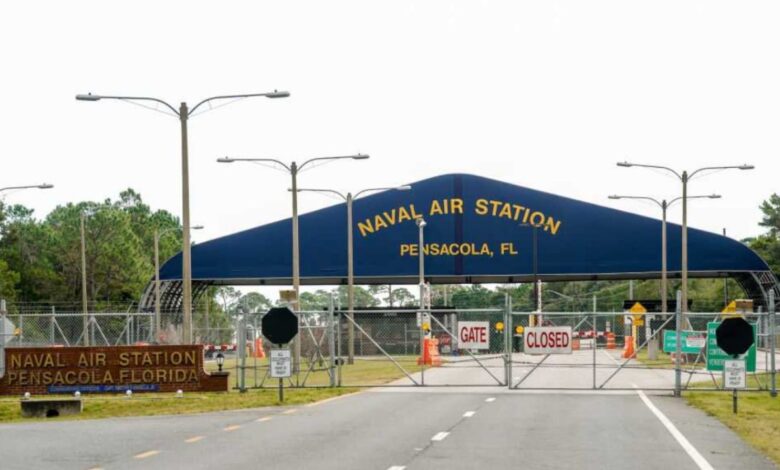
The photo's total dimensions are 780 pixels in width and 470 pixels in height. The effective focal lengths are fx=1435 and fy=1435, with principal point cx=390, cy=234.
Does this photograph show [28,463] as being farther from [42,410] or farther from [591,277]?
[591,277]

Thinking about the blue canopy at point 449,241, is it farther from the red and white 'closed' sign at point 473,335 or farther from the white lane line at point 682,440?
the white lane line at point 682,440

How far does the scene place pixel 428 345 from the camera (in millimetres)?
56344

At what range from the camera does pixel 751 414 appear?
28.0 m

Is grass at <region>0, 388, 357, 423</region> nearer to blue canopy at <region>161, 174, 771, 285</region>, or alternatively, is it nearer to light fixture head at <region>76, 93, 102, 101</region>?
light fixture head at <region>76, 93, 102, 101</region>

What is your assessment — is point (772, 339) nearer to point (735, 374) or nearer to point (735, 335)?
point (735, 374)

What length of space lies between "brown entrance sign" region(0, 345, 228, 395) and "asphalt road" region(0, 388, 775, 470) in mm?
6731

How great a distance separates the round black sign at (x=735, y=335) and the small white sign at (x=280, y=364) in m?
9.56

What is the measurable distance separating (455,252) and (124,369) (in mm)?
46213

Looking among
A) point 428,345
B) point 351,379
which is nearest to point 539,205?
point 428,345

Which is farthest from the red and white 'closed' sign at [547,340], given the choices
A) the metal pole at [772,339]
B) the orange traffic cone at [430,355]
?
the orange traffic cone at [430,355]

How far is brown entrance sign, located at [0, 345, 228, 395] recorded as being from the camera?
118 feet

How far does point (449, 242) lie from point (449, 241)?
0.28 feet

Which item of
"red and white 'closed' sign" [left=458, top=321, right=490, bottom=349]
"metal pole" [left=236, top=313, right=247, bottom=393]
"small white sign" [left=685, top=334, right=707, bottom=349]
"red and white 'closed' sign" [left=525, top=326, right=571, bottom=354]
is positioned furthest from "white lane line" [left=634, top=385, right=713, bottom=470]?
"metal pole" [left=236, top=313, right=247, bottom=393]

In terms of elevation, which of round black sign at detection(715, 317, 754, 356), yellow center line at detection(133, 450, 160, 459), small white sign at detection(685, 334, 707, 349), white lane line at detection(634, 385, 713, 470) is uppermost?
round black sign at detection(715, 317, 754, 356)
